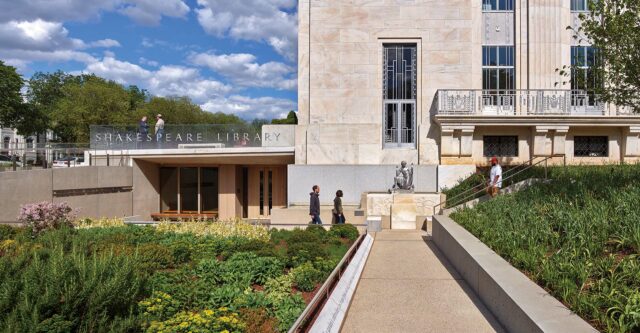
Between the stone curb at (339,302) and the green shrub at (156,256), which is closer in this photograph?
the stone curb at (339,302)

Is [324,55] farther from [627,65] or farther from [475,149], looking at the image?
[627,65]

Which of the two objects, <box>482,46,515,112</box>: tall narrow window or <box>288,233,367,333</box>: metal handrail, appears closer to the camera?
<box>288,233,367,333</box>: metal handrail

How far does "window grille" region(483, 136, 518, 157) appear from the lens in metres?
22.8

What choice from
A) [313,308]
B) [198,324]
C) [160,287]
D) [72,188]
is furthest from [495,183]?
[72,188]

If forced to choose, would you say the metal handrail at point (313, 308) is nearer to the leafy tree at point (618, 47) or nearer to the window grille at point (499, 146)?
the leafy tree at point (618, 47)

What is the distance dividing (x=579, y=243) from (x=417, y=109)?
54.0 ft

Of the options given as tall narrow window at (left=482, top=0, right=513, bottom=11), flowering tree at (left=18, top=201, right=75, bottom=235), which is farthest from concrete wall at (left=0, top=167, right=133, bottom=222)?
tall narrow window at (left=482, top=0, right=513, bottom=11)

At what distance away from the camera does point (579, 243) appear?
7117 mm

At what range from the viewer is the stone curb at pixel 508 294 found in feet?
15.3

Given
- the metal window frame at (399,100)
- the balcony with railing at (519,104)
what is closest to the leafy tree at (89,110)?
the metal window frame at (399,100)

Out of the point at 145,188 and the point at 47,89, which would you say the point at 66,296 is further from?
the point at 47,89

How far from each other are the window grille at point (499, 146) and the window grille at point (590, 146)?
3072mm

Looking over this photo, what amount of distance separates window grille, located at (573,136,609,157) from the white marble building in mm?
49

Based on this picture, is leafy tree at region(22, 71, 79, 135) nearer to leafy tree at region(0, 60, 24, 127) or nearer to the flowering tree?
leafy tree at region(0, 60, 24, 127)
